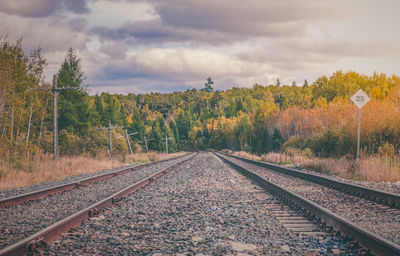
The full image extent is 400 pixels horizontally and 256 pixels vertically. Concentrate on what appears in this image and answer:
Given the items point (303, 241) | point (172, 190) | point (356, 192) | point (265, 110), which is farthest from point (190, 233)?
point (265, 110)

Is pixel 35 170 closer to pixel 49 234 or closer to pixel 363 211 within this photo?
pixel 49 234

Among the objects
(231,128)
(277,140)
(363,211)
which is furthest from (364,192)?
(231,128)

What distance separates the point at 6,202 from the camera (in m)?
7.20

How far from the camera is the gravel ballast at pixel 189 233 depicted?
3.97 metres

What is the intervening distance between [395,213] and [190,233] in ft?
12.9

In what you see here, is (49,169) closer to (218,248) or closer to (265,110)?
(218,248)

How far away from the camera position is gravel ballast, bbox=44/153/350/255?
397 cm

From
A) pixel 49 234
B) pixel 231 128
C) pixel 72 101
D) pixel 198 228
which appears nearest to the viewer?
pixel 49 234

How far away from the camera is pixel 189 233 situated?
4.75m

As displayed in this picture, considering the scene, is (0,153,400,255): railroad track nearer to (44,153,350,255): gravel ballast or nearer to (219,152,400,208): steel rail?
(44,153,350,255): gravel ballast

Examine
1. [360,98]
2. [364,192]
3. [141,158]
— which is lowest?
[141,158]

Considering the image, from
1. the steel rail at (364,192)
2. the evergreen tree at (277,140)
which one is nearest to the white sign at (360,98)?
the steel rail at (364,192)

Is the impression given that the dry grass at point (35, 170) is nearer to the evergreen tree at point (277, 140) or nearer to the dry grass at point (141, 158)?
the dry grass at point (141, 158)

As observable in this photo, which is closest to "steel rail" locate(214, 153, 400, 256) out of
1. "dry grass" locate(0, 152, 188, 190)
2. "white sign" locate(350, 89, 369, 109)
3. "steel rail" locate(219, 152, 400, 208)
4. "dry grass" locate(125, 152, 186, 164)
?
"steel rail" locate(219, 152, 400, 208)
